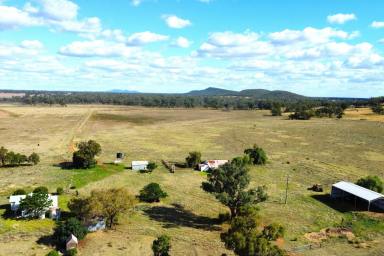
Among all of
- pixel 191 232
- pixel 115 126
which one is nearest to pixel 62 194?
pixel 191 232

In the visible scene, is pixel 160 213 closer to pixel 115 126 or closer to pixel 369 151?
pixel 369 151

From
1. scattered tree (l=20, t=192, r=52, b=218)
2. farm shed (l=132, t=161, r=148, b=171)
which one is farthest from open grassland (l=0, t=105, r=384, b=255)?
scattered tree (l=20, t=192, r=52, b=218)

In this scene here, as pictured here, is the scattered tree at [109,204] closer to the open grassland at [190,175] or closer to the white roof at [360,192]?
the open grassland at [190,175]

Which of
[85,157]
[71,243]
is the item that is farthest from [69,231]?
[85,157]

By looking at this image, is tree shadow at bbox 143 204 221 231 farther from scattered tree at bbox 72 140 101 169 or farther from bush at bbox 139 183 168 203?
scattered tree at bbox 72 140 101 169

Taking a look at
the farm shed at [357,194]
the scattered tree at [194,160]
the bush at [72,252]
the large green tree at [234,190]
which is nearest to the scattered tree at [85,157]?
the scattered tree at [194,160]
